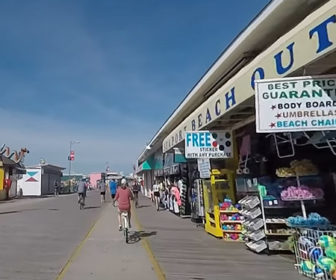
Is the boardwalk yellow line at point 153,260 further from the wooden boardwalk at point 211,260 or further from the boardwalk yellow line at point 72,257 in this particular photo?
the boardwalk yellow line at point 72,257

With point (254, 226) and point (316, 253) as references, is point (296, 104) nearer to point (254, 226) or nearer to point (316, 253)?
point (316, 253)

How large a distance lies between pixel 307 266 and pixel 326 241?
0.82 metres

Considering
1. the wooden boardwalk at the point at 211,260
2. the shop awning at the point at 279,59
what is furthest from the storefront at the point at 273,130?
the wooden boardwalk at the point at 211,260

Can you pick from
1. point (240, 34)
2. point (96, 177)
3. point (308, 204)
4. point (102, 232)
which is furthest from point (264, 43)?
point (96, 177)

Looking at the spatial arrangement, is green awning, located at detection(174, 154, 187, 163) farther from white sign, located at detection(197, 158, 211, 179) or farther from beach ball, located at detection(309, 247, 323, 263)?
beach ball, located at detection(309, 247, 323, 263)

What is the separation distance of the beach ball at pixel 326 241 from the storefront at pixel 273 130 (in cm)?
18

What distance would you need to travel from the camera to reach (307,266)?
25.3ft

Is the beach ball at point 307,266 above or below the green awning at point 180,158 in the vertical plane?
below

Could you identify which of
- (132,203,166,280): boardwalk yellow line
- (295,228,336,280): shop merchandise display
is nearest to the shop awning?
(295,228,336,280): shop merchandise display

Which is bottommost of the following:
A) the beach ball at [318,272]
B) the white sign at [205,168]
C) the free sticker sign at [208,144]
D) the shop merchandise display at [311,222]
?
the beach ball at [318,272]

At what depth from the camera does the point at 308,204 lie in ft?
31.7

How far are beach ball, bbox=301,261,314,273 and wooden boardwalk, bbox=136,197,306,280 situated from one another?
0.18m

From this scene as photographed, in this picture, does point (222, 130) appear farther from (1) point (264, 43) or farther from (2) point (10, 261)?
(2) point (10, 261)

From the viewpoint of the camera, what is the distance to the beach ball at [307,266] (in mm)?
7621
